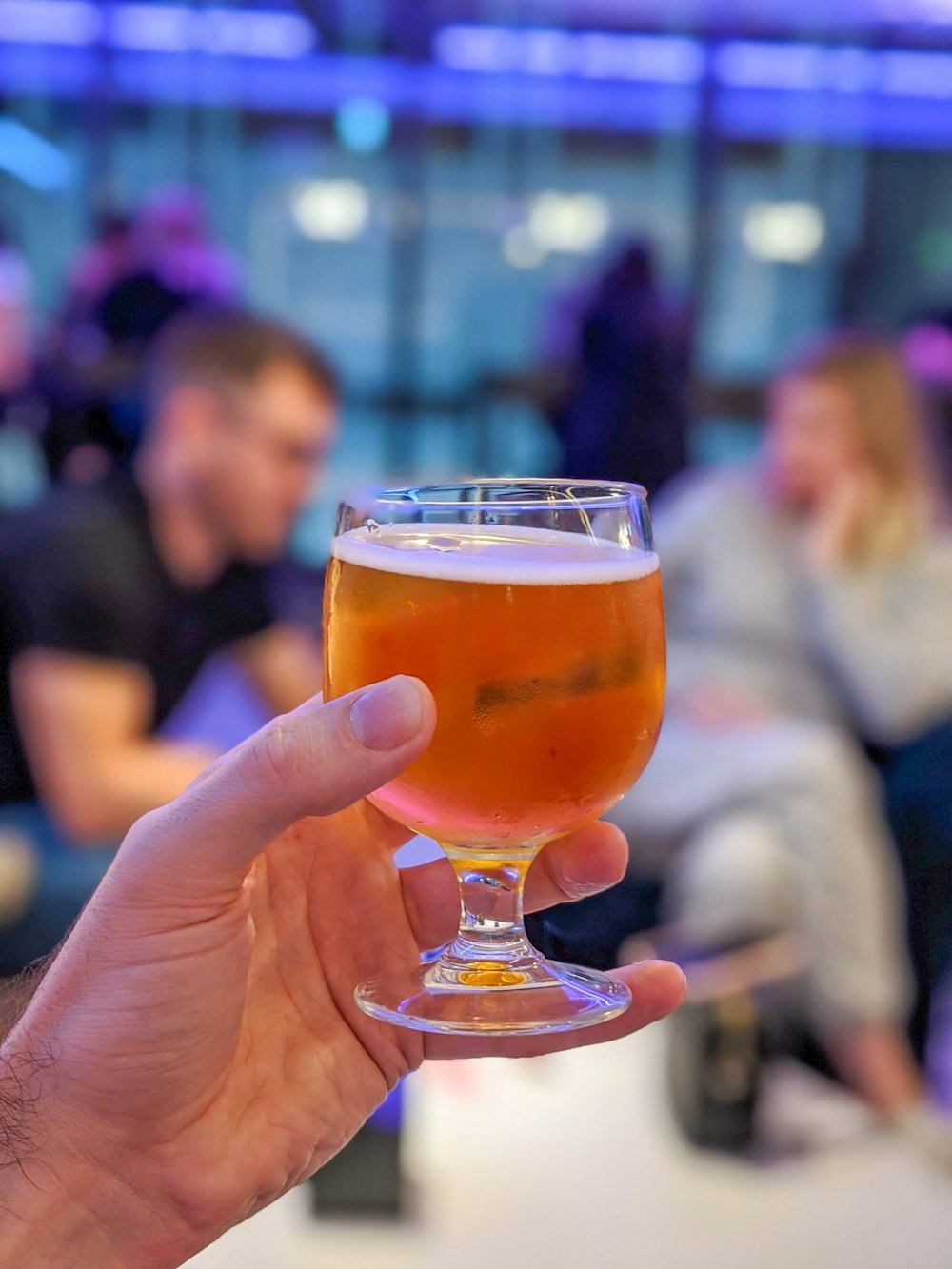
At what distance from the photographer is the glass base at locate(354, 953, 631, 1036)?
31.7 inches

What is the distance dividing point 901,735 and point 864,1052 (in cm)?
79

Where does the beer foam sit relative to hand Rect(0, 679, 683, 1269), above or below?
above

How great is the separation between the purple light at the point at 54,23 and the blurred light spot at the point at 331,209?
1323 mm

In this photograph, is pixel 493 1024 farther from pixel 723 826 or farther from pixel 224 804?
pixel 723 826

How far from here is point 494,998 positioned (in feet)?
2.77

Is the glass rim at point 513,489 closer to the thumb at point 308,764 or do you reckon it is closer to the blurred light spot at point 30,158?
the thumb at point 308,764

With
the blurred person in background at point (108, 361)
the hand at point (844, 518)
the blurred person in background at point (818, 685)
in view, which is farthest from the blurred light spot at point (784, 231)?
the hand at point (844, 518)

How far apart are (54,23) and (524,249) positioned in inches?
107

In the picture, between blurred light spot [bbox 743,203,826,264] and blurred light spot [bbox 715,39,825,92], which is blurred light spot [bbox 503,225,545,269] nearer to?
blurred light spot [bbox 743,203,826,264]

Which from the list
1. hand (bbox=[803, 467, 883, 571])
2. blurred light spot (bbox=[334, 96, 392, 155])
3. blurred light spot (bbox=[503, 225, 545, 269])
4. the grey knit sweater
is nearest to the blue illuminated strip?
blurred light spot (bbox=[334, 96, 392, 155])

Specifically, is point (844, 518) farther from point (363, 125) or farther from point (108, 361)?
point (363, 125)

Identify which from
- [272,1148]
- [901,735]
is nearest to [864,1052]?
[901,735]

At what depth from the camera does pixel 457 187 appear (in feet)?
24.4

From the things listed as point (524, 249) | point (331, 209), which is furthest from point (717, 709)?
point (331, 209)
